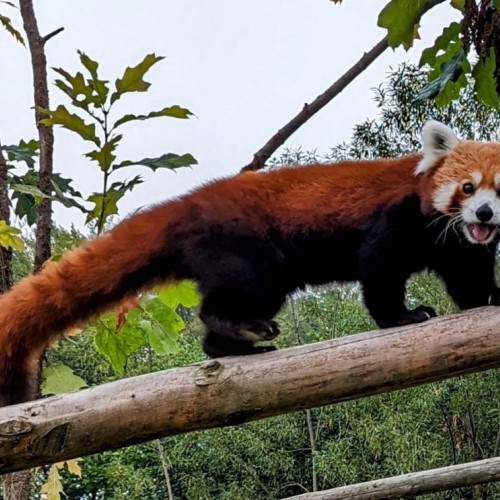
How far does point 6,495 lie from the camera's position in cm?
183

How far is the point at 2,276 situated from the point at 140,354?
5309mm

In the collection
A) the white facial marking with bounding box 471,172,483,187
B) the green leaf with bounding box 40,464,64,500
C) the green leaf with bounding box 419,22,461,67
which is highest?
the green leaf with bounding box 419,22,461,67

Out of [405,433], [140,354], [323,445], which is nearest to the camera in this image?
[405,433]

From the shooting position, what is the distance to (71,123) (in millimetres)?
1767

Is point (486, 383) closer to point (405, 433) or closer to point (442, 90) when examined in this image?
point (405, 433)

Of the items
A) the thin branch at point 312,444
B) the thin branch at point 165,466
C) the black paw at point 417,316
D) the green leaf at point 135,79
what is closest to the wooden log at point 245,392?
the black paw at point 417,316

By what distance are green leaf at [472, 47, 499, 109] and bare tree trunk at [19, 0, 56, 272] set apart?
3.26ft

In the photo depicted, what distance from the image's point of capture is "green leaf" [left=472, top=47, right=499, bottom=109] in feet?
5.97

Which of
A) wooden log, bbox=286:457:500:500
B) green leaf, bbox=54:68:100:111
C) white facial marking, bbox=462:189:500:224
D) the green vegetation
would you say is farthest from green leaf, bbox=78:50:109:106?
the green vegetation

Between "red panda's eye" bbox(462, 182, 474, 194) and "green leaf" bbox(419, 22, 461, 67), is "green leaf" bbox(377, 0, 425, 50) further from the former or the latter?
"red panda's eye" bbox(462, 182, 474, 194)

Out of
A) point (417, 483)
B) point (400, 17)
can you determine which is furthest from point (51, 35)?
point (417, 483)

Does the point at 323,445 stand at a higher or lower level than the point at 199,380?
lower

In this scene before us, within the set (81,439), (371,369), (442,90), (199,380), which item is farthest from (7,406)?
(442,90)

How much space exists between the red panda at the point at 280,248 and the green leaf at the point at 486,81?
5.5 inches
